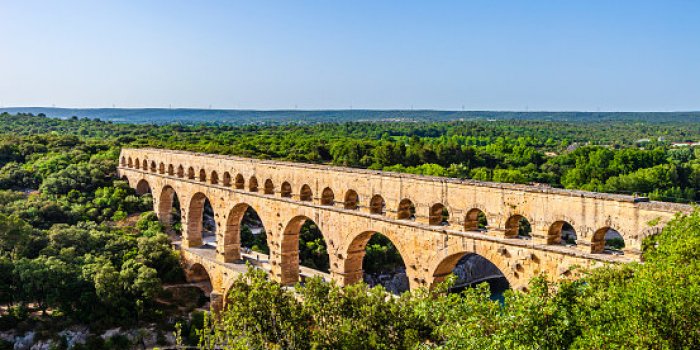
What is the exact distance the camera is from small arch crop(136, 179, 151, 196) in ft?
153

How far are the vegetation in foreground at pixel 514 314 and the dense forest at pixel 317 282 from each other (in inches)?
1.3

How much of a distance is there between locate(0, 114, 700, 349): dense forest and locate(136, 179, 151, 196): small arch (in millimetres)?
1309

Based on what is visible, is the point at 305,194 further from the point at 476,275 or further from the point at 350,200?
A: the point at 476,275

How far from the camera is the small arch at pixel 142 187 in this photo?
46500mm

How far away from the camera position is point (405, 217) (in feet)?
75.9

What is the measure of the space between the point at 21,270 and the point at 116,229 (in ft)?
32.5

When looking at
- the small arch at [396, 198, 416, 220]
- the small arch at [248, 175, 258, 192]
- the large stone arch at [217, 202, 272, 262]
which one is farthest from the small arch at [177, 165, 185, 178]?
the small arch at [396, 198, 416, 220]

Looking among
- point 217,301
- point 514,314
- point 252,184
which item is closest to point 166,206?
point 217,301

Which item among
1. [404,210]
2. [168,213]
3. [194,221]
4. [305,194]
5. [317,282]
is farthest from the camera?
[168,213]

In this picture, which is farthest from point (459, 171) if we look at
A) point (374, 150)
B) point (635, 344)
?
point (635, 344)

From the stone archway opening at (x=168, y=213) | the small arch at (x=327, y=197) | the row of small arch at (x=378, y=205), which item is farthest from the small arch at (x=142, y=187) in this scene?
the small arch at (x=327, y=197)

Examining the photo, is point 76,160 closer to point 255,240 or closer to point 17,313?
point 255,240

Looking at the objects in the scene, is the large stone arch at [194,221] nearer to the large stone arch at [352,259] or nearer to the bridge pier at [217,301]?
the bridge pier at [217,301]

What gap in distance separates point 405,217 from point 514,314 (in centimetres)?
1116
